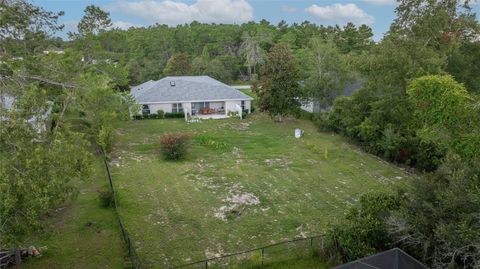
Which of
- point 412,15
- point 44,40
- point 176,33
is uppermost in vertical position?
point 176,33

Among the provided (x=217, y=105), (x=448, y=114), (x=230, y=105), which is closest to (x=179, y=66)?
(x=217, y=105)

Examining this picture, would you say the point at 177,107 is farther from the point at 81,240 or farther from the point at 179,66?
the point at 81,240

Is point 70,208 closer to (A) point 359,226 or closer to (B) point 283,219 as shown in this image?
(B) point 283,219

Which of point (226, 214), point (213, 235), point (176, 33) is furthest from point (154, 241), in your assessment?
point (176, 33)

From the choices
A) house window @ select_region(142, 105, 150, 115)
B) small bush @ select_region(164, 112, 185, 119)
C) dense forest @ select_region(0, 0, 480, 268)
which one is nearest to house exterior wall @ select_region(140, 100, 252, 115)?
house window @ select_region(142, 105, 150, 115)

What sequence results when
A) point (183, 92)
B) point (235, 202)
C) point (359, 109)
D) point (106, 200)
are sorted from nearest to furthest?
1. point (106, 200)
2. point (235, 202)
3. point (359, 109)
4. point (183, 92)

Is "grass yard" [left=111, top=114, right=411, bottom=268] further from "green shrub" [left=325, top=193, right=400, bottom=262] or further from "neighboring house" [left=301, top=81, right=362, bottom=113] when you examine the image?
"neighboring house" [left=301, top=81, right=362, bottom=113]

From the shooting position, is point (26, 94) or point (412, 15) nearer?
point (26, 94)
